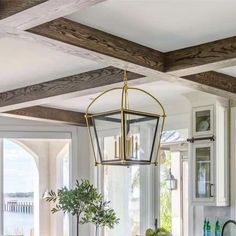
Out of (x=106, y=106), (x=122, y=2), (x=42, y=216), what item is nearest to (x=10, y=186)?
(x=42, y=216)

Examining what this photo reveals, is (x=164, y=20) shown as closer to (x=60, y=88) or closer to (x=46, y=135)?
(x=60, y=88)

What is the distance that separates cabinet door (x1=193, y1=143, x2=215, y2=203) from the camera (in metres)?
4.94

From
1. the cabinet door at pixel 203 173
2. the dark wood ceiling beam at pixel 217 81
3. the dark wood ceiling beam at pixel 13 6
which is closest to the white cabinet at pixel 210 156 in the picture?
the cabinet door at pixel 203 173

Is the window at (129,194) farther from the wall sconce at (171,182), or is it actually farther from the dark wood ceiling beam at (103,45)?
the dark wood ceiling beam at (103,45)

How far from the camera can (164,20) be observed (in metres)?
3.13

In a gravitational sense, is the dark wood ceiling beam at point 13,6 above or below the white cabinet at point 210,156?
above

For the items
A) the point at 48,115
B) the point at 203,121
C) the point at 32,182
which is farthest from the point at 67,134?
the point at 203,121

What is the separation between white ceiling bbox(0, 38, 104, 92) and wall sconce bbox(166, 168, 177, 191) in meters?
2.02

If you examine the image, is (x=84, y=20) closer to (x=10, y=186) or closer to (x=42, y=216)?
(x=10, y=186)

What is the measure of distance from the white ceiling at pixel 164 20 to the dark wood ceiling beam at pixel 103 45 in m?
0.05

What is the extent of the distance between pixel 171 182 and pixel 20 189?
2.92 metres

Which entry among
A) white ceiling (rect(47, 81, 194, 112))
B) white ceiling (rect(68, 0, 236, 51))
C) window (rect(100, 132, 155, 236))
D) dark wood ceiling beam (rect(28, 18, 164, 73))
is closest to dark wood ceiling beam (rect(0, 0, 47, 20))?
dark wood ceiling beam (rect(28, 18, 164, 73))

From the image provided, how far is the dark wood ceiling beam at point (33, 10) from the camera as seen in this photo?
2.42 meters

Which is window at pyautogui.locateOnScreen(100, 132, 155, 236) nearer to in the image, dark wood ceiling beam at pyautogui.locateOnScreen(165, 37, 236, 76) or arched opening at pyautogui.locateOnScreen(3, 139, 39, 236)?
arched opening at pyautogui.locateOnScreen(3, 139, 39, 236)
